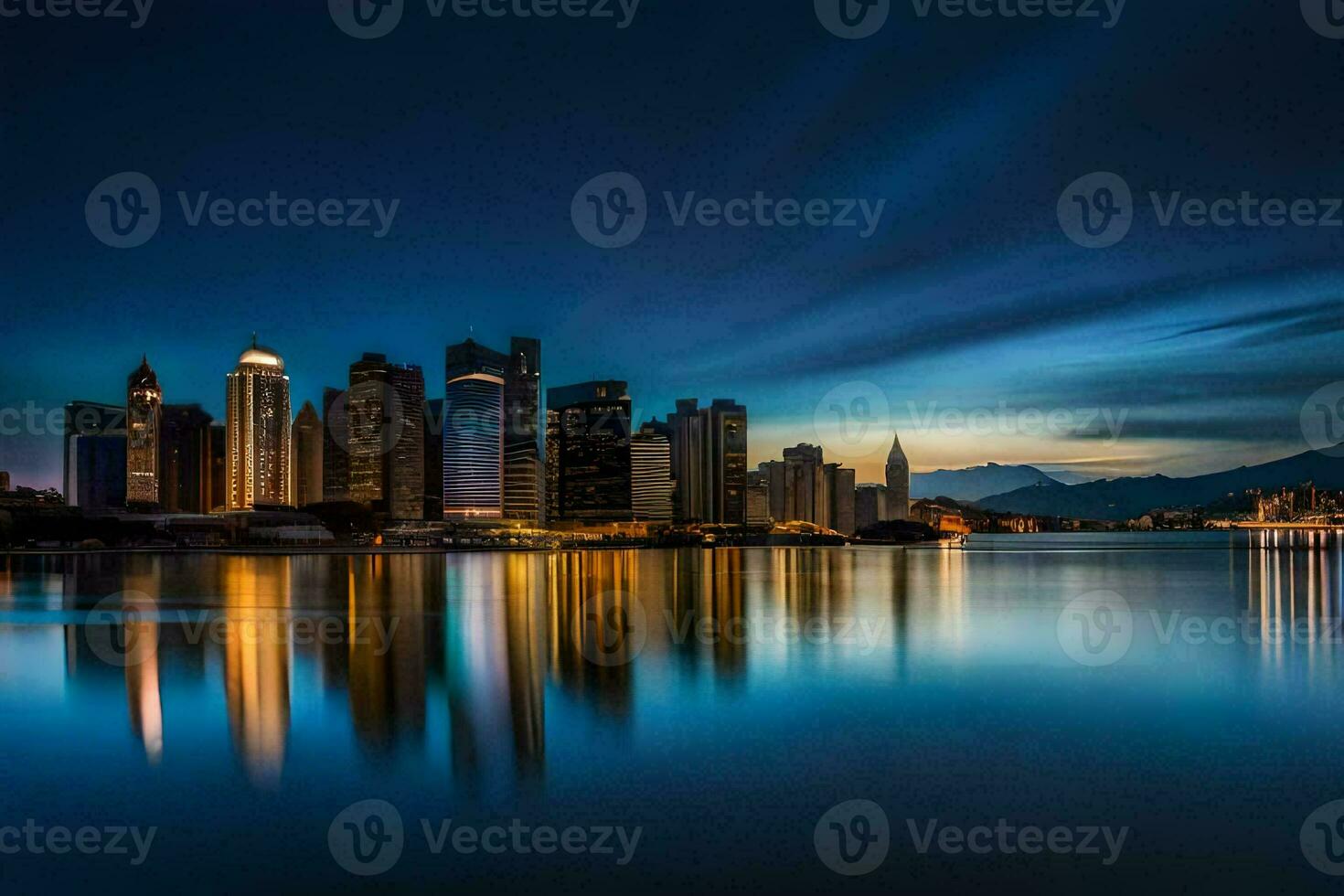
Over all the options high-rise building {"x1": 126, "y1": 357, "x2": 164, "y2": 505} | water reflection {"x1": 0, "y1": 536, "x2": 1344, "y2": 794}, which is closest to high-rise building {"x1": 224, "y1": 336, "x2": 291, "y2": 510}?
high-rise building {"x1": 126, "y1": 357, "x2": 164, "y2": 505}

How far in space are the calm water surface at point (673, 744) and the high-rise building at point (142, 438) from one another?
480ft

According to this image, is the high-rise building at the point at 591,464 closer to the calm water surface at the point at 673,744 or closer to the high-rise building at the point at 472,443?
the high-rise building at the point at 472,443

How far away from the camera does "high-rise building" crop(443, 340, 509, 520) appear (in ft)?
559

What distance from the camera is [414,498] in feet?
556

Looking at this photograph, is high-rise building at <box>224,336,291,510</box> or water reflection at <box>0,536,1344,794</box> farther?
high-rise building at <box>224,336,291,510</box>

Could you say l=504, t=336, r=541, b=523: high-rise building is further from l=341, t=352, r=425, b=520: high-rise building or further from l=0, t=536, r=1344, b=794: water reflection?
l=0, t=536, r=1344, b=794: water reflection

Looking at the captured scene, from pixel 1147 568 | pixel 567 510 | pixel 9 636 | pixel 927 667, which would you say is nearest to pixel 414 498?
pixel 567 510

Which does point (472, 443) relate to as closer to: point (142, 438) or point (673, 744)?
point (142, 438)

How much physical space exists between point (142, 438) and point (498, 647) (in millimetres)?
163083

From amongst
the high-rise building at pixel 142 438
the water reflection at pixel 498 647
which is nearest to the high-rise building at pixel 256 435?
the high-rise building at pixel 142 438

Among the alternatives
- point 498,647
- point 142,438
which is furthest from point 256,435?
point 498,647

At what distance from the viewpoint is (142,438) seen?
15550cm

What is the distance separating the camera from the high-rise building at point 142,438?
15162 centimetres

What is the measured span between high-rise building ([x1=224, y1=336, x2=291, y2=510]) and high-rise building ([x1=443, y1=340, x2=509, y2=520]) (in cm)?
3444
